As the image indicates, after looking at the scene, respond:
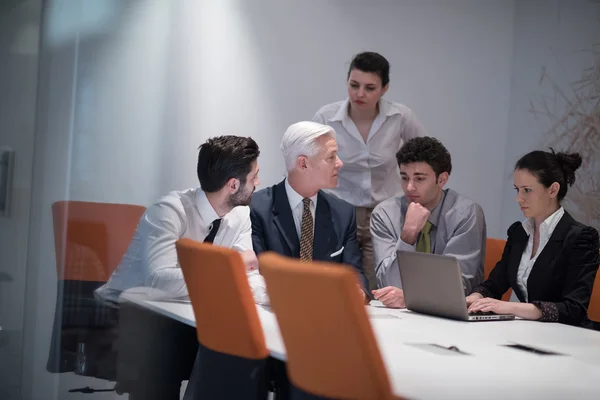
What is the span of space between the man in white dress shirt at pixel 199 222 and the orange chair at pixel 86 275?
66 mm

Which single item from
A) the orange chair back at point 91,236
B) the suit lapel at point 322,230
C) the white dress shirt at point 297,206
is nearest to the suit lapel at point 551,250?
the suit lapel at point 322,230

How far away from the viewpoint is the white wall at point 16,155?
3887 millimetres

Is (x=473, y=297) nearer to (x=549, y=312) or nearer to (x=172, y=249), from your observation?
(x=549, y=312)

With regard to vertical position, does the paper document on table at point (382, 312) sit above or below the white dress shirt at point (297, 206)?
below

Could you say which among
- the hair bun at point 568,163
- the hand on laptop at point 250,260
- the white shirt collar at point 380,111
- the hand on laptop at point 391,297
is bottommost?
the hand on laptop at point 391,297

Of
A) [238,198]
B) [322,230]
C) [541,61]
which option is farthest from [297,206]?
[541,61]

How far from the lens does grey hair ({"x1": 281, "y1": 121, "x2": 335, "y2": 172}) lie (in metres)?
4.32

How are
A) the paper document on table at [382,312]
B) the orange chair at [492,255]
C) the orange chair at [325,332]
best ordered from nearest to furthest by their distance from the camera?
the orange chair at [325,332]
the paper document on table at [382,312]
the orange chair at [492,255]

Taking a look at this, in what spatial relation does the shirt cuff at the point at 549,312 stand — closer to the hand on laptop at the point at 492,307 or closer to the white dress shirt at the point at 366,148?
the hand on laptop at the point at 492,307

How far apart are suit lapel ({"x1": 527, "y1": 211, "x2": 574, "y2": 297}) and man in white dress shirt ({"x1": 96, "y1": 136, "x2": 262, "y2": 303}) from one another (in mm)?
1342

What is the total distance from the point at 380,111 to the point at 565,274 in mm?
1789

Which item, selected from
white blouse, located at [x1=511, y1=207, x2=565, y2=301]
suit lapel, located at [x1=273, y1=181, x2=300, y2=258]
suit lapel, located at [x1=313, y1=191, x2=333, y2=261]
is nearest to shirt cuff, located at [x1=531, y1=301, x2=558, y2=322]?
white blouse, located at [x1=511, y1=207, x2=565, y2=301]

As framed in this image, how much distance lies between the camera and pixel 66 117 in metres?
3.91

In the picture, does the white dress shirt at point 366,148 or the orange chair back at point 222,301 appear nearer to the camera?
the orange chair back at point 222,301
